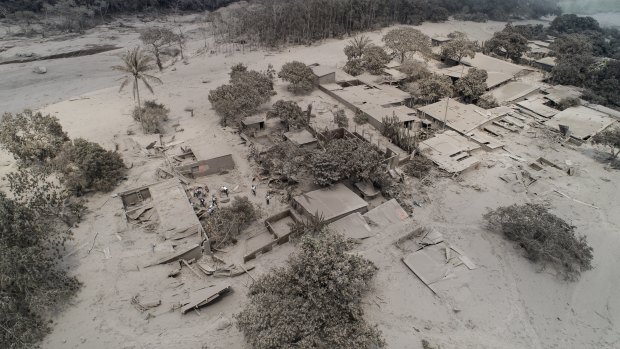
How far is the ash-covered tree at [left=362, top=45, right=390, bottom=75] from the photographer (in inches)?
1622

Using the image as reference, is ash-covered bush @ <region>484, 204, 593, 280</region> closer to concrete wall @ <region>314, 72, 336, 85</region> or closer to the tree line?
concrete wall @ <region>314, 72, 336, 85</region>

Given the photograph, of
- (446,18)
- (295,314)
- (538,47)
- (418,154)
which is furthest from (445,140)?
(446,18)

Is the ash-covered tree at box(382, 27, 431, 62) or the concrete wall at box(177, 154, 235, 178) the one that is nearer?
the concrete wall at box(177, 154, 235, 178)

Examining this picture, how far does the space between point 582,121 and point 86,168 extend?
3911 cm

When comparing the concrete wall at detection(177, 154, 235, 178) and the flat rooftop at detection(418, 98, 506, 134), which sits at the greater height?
the concrete wall at detection(177, 154, 235, 178)

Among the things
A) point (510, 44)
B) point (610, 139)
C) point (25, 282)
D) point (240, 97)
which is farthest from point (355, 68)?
point (25, 282)

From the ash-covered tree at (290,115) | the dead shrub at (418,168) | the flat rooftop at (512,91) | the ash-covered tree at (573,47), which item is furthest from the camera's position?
the ash-covered tree at (573,47)

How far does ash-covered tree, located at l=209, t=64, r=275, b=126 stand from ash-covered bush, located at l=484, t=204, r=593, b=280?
1958 centimetres

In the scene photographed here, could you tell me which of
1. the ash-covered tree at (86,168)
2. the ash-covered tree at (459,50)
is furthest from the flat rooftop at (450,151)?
the ash-covered tree at (86,168)

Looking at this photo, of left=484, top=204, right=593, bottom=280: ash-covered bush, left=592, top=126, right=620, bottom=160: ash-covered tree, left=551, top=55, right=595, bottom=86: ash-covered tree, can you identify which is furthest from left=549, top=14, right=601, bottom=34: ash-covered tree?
left=484, top=204, right=593, bottom=280: ash-covered bush

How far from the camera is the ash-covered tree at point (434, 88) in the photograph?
34.7 m

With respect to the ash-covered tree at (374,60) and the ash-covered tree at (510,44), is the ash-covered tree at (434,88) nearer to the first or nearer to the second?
the ash-covered tree at (374,60)

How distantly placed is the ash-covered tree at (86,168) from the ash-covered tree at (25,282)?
4.79 m

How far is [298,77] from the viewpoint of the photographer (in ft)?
120
